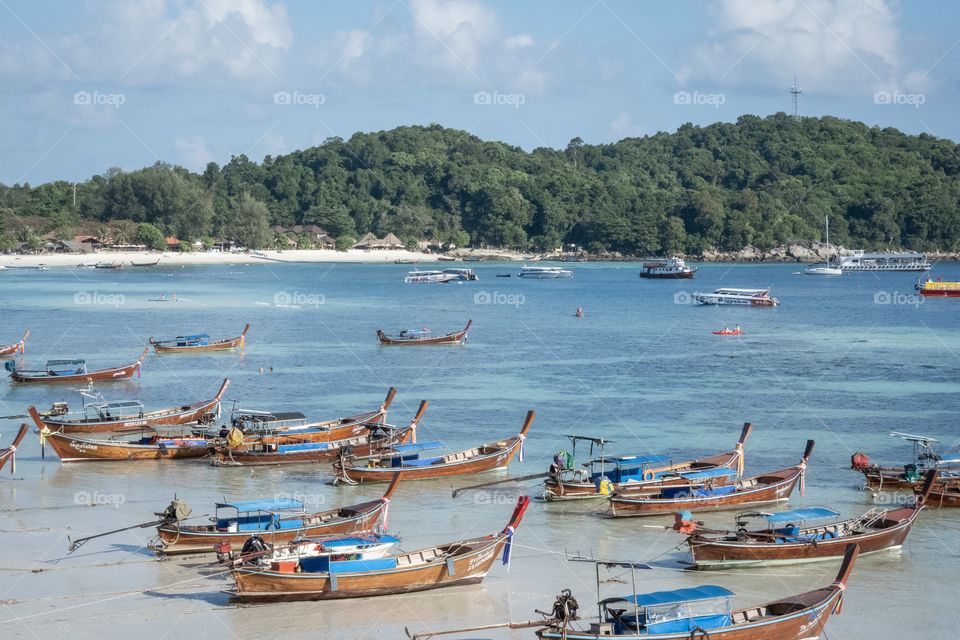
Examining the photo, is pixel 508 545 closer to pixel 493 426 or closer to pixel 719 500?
pixel 719 500

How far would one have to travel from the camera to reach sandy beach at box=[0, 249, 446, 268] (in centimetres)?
15312

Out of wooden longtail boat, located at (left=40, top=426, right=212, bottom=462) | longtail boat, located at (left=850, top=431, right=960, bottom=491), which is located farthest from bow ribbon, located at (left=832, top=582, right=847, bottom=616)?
wooden longtail boat, located at (left=40, top=426, right=212, bottom=462)


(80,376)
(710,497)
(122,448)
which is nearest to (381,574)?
(710,497)

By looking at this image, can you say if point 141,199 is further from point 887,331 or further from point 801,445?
point 801,445

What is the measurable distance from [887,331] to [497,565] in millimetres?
57355

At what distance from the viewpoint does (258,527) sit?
77.8 ft

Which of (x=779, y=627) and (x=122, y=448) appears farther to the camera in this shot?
(x=122, y=448)

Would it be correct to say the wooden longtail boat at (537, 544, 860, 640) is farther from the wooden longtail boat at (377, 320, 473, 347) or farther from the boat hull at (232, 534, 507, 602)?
the wooden longtail boat at (377, 320, 473, 347)

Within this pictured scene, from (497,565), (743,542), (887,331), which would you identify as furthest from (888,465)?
(887,331)

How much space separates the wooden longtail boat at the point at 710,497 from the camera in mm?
27141

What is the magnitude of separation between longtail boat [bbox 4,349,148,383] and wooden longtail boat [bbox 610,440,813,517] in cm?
2701

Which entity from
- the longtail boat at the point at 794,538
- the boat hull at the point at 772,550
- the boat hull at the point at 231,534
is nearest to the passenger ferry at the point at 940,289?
the longtail boat at the point at 794,538

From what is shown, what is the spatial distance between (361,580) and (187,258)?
505ft

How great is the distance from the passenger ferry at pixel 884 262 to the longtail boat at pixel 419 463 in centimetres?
13793
